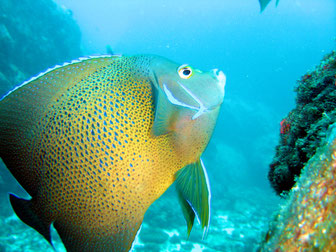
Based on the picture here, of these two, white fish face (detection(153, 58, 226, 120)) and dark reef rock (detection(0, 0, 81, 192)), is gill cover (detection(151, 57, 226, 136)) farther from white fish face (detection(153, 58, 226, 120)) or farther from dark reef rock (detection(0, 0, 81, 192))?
dark reef rock (detection(0, 0, 81, 192))

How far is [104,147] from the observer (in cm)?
73

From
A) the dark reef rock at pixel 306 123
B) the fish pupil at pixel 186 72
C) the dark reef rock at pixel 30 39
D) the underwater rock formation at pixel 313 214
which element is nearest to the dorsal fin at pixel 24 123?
the fish pupil at pixel 186 72

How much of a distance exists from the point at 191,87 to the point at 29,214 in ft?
2.87

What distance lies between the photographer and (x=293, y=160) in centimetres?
172

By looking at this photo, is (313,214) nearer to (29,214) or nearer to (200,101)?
(200,101)

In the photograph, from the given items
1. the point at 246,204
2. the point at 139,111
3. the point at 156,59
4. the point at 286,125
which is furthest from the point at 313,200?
the point at 246,204

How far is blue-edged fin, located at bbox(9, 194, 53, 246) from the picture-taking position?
0.77 meters

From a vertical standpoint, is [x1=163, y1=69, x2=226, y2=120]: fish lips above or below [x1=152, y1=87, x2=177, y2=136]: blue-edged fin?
above

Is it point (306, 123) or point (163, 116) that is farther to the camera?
point (306, 123)

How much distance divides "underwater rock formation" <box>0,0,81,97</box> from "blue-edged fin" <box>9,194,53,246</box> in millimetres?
10329

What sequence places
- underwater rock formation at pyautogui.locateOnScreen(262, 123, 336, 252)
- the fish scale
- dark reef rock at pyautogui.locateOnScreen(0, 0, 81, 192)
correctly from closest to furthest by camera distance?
underwater rock formation at pyautogui.locateOnScreen(262, 123, 336, 252) < the fish scale < dark reef rock at pyautogui.locateOnScreen(0, 0, 81, 192)

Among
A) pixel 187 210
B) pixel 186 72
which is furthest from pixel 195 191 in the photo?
pixel 186 72

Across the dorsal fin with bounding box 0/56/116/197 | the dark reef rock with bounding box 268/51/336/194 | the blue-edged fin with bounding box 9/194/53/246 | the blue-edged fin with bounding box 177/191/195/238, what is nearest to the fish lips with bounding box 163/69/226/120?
the blue-edged fin with bounding box 177/191/195/238

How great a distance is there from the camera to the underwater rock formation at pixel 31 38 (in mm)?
10188
